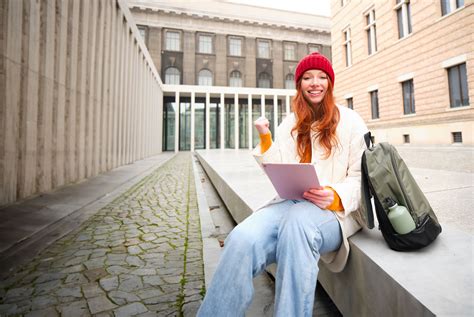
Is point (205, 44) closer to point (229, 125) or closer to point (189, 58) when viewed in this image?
point (189, 58)

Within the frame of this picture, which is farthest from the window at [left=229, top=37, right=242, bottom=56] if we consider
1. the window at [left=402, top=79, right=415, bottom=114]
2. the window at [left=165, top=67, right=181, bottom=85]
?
the window at [left=402, top=79, right=415, bottom=114]

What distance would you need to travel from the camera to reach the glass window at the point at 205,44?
97.9 ft

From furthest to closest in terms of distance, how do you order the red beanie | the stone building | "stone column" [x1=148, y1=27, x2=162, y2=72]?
the stone building → "stone column" [x1=148, y1=27, x2=162, y2=72] → the red beanie

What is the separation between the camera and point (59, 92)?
5.28m

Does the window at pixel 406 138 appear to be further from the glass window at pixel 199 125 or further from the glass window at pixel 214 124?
the glass window at pixel 199 125

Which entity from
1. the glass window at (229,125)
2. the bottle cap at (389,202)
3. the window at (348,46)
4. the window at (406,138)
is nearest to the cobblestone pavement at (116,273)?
the bottle cap at (389,202)

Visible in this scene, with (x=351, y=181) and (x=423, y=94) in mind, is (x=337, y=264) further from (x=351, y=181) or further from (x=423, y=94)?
(x=423, y=94)

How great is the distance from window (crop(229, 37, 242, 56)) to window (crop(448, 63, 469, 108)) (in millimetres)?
24677

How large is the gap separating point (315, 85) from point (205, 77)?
29.7 metres

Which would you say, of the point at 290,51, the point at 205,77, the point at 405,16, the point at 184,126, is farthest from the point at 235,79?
the point at 405,16

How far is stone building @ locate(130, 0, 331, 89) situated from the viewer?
2847 cm

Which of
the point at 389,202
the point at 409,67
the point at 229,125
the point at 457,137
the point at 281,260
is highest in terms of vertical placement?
the point at 229,125

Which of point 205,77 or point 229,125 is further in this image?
point 205,77

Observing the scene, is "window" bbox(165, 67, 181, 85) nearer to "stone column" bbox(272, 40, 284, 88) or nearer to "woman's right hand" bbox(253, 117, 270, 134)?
"stone column" bbox(272, 40, 284, 88)
